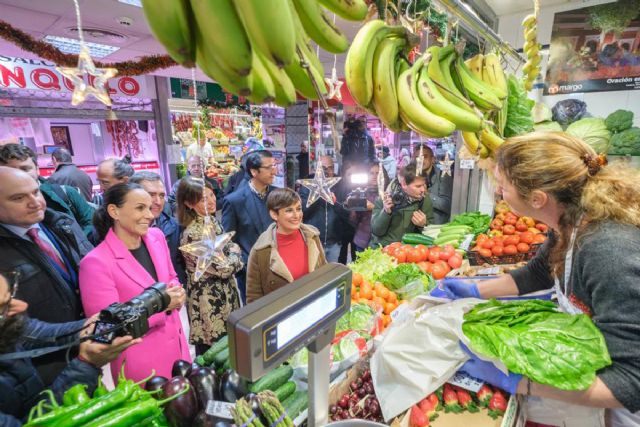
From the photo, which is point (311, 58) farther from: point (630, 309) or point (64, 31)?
point (64, 31)

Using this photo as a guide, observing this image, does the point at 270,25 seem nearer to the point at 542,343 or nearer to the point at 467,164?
the point at 542,343

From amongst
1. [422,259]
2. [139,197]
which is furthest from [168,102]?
[422,259]

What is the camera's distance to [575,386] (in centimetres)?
90

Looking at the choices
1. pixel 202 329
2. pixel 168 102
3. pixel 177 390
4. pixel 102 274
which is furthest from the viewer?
pixel 168 102

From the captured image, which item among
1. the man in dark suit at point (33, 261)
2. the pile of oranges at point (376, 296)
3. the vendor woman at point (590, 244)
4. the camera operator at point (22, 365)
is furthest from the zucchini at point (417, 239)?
the man in dark suit at point (33, 261)

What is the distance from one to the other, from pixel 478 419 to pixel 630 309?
655 mm

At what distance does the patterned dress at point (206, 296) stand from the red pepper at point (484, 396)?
1.77 metres

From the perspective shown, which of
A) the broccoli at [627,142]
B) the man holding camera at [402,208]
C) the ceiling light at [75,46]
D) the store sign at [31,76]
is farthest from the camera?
the store sign at [31,76]

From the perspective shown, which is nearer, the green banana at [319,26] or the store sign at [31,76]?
the green banana at [319,26]

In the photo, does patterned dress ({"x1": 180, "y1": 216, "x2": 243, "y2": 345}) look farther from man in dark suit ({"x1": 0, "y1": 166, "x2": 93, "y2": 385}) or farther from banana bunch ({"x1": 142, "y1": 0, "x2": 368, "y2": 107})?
banana bunch ({"x1": 142, "y1": 0, "x2": 368, "y2": 107})

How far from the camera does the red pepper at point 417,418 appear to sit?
1.19 metres

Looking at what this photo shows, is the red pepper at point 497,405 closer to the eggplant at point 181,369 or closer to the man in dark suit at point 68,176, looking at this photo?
the eggplant at point 181,369

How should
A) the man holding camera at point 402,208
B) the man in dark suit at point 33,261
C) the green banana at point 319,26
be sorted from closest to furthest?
the green banana at point 319,26
the man in dark suit at point 33,261
the man holding camera at point 402,208

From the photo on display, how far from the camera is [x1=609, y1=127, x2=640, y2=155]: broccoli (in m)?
2.88
